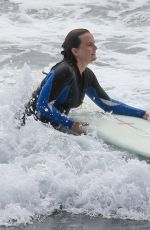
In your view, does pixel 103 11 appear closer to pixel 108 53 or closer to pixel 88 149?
pixel 108 53

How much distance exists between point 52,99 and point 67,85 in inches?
6.6

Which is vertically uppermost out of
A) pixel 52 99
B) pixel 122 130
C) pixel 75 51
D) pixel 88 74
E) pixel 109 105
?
pixel 75 51

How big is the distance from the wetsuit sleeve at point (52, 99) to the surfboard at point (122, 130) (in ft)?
1.09

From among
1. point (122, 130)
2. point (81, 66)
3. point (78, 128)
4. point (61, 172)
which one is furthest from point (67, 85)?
point (61, 172)

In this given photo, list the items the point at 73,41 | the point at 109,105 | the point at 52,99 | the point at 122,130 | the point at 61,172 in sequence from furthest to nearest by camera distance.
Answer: the point at 109,105 → the point at 122,130 → the point at 73,41 → the point at 52,99 → the point at 61,172

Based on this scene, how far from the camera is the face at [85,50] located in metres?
4.23

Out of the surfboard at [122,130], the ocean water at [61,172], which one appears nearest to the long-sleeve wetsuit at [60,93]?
the ocean water at [61,172]

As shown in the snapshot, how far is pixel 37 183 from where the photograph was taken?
11.7 ft

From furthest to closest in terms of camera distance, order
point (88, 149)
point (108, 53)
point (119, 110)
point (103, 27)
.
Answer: point (103, 27)
point (108, 53)
point (119, 110)
point (88, 149)

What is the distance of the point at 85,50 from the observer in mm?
4238

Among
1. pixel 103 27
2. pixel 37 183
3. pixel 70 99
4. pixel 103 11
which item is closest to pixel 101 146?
pixel 70 99

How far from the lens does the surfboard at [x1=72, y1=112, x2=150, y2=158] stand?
4.08 meters

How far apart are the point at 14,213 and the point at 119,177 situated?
30.2 inches

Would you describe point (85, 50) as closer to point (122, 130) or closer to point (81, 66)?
point (81, 66)
